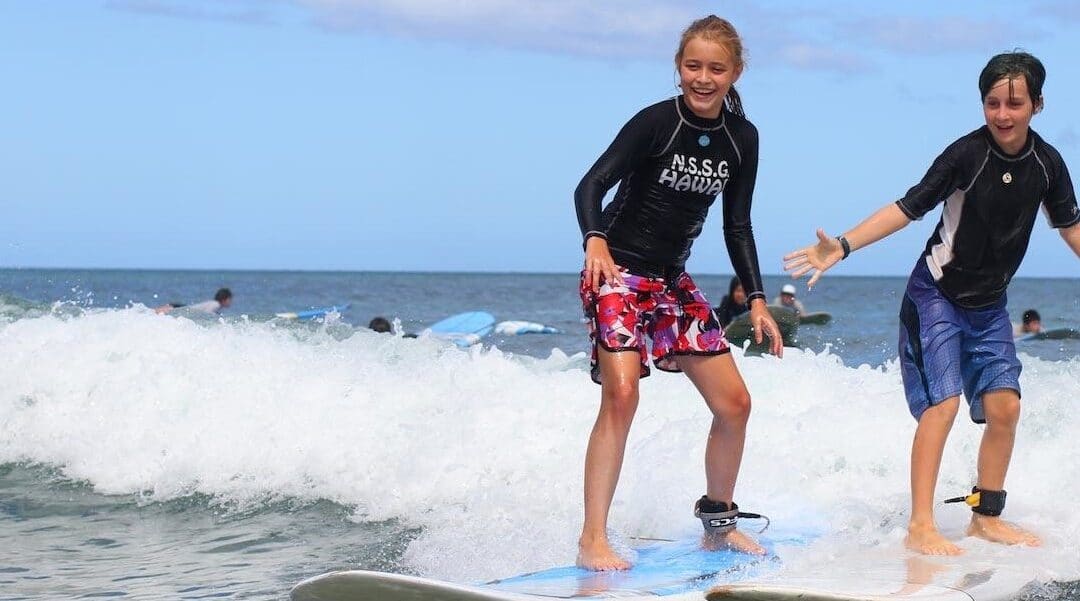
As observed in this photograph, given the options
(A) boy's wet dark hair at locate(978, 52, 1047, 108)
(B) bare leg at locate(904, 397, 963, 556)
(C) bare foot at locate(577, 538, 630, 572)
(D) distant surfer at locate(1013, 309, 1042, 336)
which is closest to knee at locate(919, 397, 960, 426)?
(B) bare leg at locate(904, 397, 963, 556)

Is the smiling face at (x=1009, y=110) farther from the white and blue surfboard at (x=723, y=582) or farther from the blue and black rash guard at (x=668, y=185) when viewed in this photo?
the white and blue surfboard at (x=723, y=582)

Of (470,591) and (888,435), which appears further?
(888,435)

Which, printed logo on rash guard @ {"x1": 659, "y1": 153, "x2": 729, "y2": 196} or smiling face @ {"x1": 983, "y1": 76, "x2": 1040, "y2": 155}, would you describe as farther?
smiling face @ {"x1": 983, "y1": 76, "x2": 1040, "y2": 155}

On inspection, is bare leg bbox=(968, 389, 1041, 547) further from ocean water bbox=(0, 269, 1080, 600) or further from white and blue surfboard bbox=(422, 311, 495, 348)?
white and blue surfboard bbox=(422, 311, 495, 348)

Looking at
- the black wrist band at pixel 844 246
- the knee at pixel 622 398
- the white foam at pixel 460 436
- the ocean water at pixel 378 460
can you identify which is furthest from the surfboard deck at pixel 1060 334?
the knee at pixel 622 398

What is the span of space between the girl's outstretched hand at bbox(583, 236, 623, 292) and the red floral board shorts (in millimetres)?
97

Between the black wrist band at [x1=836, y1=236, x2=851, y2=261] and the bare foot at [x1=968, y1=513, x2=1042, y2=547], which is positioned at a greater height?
the black wrist band at [x1=836, y1=236, x2=851, y2=261]

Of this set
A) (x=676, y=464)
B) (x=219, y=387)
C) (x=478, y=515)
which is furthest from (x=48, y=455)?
(x=676, y=464)

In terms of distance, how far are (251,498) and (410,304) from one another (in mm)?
41827

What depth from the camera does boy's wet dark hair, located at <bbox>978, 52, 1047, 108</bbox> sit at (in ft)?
15.3

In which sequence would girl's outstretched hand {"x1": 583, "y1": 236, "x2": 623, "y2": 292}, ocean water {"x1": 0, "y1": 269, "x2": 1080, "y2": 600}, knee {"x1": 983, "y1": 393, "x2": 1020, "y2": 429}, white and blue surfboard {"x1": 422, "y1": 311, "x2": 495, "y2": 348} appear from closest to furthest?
girl's outstretched hand {"x1": 583, "y1": 236, "x2": 623, "y2": 292} < knee {"x1": 983, "y1": 393, "x2": 1020, "y2": 429} < ocean water {"x1": 0, "y1": 269, "x2": 1080, "y2": 600} < white and blue surfboard {"x1": 422, "y1": 311, "x2": 495, "y2": 348}

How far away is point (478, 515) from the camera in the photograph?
646 cm

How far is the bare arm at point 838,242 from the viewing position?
4586 millimetres

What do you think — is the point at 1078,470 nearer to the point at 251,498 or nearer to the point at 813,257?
the point at 813,257
